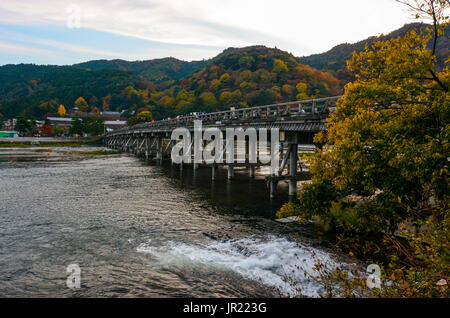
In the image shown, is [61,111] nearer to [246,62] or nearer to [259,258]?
[246,62]

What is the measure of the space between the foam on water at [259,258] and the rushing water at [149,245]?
0.04 metres

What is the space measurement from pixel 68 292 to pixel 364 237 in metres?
12.2

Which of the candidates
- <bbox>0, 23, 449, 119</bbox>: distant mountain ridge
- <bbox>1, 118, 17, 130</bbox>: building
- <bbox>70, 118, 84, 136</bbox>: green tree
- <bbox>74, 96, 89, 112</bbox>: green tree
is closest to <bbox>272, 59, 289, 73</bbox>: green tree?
<bbox>0, 23, 449, 119</bbox>: distant mountain ridge

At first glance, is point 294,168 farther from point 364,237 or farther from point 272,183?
point 364,237

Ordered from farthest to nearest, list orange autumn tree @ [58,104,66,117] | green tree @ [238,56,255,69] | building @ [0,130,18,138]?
green tree @ [238,56,255,69]
orange autumn tree @ [58,104,66,117]
building @ [0,130,18,138]

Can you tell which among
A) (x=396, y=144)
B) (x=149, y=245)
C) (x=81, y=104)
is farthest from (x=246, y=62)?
(x=396, y=144)

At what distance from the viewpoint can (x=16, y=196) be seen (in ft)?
75.6

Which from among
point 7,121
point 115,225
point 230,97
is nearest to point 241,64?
point 230,97

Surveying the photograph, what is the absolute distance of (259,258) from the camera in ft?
40.0

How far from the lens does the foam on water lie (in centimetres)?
1054

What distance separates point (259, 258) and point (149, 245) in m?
4.91

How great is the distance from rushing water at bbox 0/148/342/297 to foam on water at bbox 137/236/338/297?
0.13 feet

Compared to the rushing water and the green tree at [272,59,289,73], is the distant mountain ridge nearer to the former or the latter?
the green tree at [272,59,289,73]

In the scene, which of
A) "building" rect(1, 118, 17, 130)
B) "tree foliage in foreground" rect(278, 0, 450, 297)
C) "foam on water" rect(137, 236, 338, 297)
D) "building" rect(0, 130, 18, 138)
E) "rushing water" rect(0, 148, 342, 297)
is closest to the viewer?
"tree foliage in foreground" rect(278, 0, 450, 297)
